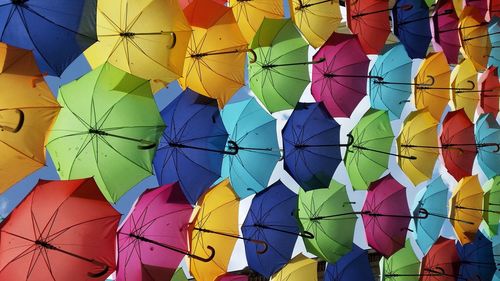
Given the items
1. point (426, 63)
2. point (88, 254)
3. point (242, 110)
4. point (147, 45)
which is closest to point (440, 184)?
point (426, 63)

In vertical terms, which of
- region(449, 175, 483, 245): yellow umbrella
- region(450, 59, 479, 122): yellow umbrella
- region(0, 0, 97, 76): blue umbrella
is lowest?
region(449, 175, 483, 245): yellow umbrella

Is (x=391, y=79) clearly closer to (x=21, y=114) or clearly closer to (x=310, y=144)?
(x=310, y=144)

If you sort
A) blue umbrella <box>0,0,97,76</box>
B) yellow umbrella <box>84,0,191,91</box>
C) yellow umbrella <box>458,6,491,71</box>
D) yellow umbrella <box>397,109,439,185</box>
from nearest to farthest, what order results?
blue umbrella <box>0,0,97,76</box> < yellow umbrella <box>84,0,191,91</box> < yellow umbrella <box>397,109,439,185</box> < yellow umbrella <box>458,6,491,71</box>

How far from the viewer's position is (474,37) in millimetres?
14227

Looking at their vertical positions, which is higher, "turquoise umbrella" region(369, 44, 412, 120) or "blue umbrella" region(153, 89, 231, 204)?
"turquoise umbrella" region(369, 44, 412, 120)

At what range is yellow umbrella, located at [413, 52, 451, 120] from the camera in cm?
1291

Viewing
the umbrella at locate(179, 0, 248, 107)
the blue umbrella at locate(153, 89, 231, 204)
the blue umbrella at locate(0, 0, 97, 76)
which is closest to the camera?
the blue umbrella at locate(0, 0, 97, 76)

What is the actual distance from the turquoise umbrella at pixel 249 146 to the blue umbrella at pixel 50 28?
3.32 meters

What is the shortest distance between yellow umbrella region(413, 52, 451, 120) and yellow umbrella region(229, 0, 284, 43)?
4152mm

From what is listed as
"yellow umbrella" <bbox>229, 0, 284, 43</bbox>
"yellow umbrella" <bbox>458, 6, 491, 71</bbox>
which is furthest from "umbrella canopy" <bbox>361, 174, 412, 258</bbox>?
"yellow umbrella" <bbox>458, 6, 491, 71</bbox>

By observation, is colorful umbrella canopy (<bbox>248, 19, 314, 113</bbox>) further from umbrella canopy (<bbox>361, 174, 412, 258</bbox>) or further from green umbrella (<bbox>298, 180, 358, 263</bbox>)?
umbrella canopy (<bbox>361, 174, 412, 258</bbox>)

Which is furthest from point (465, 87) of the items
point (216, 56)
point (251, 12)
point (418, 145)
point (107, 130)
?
point (107, 130)

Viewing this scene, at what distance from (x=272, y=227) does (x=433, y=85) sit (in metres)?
5.56

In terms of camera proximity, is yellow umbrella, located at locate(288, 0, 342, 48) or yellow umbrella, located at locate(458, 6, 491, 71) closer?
yellow umbrella, located at locate(288, 0, 342, 48)
